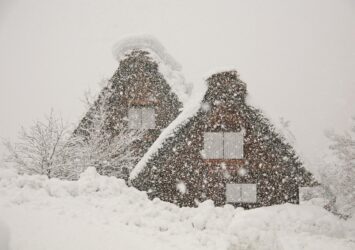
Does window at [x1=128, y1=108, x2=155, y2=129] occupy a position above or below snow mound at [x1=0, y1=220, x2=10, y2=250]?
above

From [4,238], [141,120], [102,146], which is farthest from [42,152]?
[4,238]

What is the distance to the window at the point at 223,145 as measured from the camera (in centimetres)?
1371

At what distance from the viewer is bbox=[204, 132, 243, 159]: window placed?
13711mm

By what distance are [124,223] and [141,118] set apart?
984 centimetres

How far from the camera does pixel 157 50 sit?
18719 millimetres

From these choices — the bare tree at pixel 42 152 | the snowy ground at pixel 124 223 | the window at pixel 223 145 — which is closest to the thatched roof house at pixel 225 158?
the window at pixel 223 145

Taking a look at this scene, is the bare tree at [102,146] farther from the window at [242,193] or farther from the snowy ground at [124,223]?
the snowy ground at [124,223]

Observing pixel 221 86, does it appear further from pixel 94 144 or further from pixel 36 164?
pixel 36 164

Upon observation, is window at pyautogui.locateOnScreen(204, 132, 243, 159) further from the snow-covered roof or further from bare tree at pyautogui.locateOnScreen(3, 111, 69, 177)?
bare tree at pyautogui.locateOnScreen(3, 111, 69, 177)

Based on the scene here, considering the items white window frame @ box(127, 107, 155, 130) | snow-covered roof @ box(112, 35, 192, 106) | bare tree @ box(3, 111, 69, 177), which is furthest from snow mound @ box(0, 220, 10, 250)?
snow-covered roof @ box(112, 35, 192, 106)

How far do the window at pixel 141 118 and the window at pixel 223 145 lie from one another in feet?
13.0

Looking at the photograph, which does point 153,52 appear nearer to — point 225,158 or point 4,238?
point 225,158

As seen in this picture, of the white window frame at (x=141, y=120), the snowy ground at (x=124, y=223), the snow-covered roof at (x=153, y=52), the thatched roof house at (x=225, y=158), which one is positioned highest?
the snow-covered roof at (x=153, y=52)

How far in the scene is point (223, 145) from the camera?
1381 centimetres
